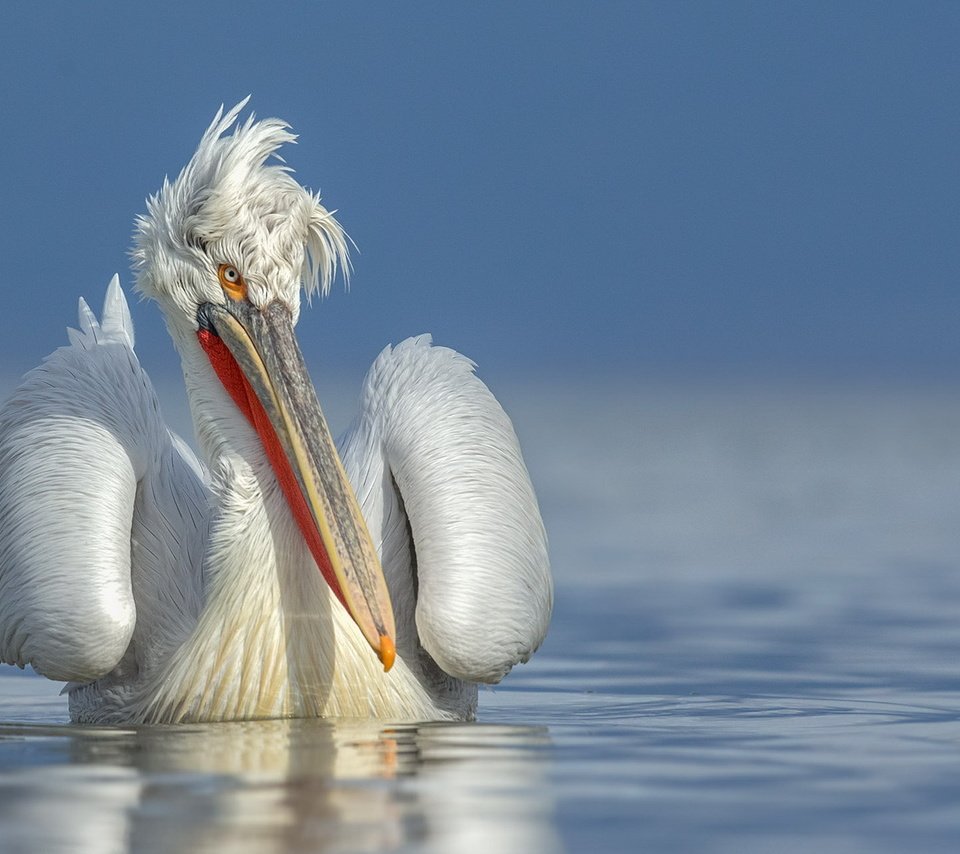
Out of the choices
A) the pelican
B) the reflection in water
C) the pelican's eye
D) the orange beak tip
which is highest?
the pelican's eye

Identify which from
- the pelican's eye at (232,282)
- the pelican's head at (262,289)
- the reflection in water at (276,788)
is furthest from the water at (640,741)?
the pelican's eye at (232,282)

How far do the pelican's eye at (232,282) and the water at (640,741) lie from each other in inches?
46.5

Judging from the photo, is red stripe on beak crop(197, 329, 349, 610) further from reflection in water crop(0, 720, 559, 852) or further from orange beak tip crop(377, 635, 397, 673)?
reflection in water crop(0, 720, 559, 852)

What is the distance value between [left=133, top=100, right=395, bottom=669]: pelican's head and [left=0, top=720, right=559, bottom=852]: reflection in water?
50 cm

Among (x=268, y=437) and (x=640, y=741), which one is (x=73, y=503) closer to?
(x=268, y=437)

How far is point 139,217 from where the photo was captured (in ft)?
19.4

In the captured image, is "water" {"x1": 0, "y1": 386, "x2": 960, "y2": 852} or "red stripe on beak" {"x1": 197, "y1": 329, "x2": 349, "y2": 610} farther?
"red stripe on beak" {"x1": 197, "y1": 329, "x2": 349, "y2": 610}

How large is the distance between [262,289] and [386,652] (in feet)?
3.65

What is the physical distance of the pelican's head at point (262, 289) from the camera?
535 cm

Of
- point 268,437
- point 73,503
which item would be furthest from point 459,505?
point 73,503

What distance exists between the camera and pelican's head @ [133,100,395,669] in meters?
5.35

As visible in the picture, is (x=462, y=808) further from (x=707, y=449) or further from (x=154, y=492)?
(x=707, y=449)

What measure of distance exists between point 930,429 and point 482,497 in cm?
1562

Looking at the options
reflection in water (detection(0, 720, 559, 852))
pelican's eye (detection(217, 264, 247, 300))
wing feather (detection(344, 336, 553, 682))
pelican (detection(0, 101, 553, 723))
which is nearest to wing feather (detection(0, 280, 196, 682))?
pelican (detection(0, 101, 553, 723))
